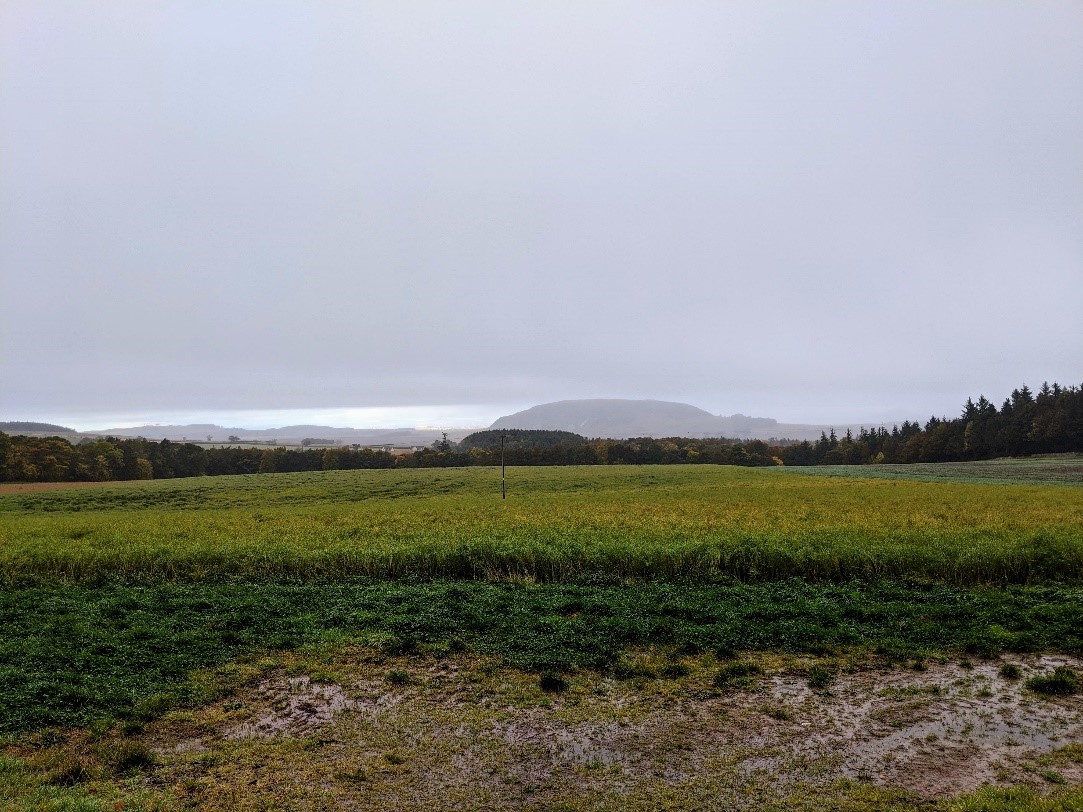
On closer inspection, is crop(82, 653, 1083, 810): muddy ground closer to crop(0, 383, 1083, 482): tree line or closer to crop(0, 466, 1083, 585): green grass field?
crop(0, 466, 1083, 585): green grass field

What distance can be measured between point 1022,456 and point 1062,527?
106 meters

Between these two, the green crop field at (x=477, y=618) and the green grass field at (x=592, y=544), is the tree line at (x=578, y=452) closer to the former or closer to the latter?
the green grass field at (x=592, y=544)

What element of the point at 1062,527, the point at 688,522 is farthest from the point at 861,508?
the point at 688,522

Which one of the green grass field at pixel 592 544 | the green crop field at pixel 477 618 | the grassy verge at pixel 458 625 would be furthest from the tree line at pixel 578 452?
the grassy verge at pixel 458 625

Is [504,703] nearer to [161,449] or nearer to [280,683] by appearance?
[280,683]

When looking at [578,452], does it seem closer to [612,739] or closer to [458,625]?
[458,625]

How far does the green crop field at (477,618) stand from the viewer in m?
7.29

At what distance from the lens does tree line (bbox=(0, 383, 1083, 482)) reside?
74.3m

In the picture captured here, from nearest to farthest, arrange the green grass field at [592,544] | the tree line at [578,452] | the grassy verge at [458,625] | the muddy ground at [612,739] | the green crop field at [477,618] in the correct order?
the muddy ground at [612,739]
the green crop field at [477,618]
the grassy verge at [458,625]
the green grass field at [592,544]
the tree line at [578,452]

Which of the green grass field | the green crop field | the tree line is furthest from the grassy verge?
the tree line

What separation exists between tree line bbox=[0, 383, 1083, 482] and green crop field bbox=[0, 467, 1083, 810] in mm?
47358

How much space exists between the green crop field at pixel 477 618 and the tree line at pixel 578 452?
4736 cm

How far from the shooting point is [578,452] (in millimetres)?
114312

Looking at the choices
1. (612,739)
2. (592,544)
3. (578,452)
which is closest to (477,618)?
(612,739)
